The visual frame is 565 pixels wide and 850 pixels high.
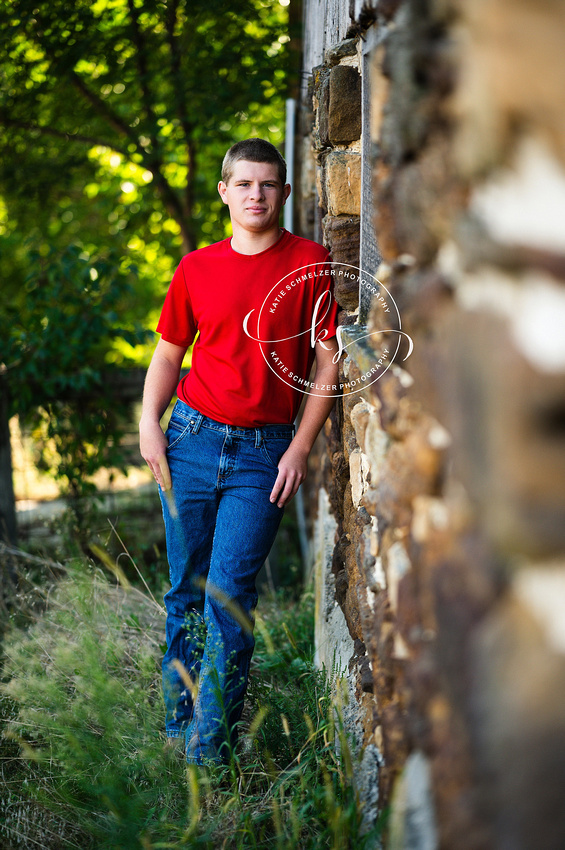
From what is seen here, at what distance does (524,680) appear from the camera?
82cm

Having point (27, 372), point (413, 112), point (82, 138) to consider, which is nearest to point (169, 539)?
point (413, 112)

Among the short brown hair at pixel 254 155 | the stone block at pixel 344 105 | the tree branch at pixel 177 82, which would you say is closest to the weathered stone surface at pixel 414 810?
the short brown hair at pixel 254 155

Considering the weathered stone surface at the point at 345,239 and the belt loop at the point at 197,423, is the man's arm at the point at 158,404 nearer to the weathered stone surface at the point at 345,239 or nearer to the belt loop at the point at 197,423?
the belt loop at the point at 197,423

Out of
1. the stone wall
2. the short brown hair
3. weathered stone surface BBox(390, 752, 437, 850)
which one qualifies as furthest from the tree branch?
weathered stone surface BBox(390, 752, 437, 850)

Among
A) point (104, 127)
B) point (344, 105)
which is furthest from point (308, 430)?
point (104, 127)

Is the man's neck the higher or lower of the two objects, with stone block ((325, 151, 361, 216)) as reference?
lower

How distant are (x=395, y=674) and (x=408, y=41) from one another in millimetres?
1084

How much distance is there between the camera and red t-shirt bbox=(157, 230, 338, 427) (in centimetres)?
217

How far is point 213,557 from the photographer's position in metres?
2.20

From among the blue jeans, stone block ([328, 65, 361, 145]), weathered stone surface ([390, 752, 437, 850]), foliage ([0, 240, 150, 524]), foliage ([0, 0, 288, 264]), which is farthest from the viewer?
foliage ([0, 0, 288, 264])

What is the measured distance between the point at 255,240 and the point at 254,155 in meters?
0.26

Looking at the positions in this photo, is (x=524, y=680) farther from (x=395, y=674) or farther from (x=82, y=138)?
(x=82, y=138)

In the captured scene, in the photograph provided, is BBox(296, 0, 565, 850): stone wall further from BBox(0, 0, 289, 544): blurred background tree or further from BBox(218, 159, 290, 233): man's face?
BBox(0, 0, 289, 544): blurred background tree

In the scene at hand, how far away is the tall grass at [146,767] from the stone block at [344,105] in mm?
1772
